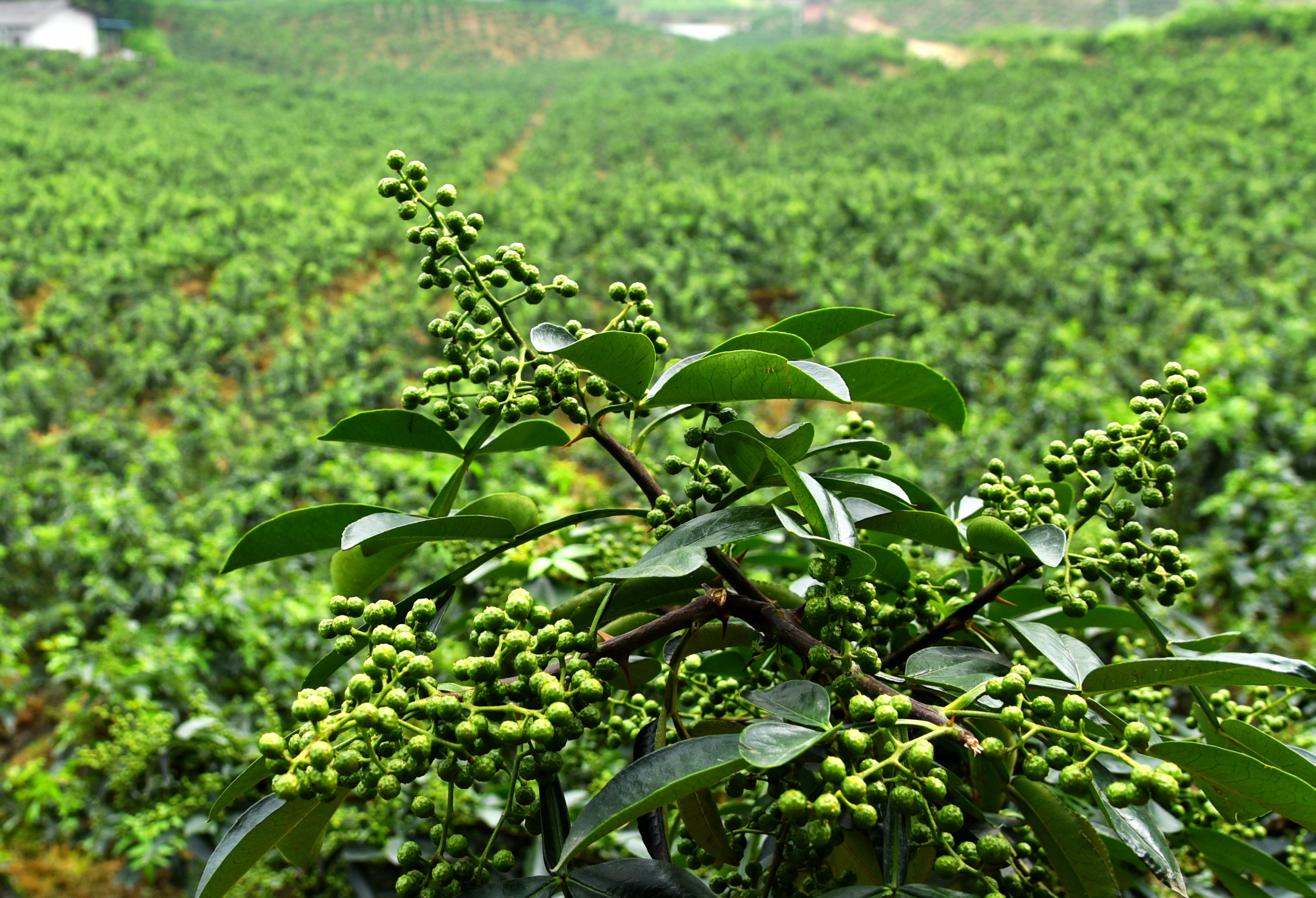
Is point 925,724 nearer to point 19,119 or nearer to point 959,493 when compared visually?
point 959,493

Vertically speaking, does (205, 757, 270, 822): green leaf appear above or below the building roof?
below

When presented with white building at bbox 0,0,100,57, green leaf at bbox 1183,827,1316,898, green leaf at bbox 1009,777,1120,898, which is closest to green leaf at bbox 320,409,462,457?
green leaf at bbox 1009,777,1120,898

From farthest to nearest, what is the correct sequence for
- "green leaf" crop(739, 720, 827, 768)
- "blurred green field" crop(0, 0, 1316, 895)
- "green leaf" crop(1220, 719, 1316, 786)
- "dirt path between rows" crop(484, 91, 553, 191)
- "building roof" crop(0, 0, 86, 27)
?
"building roof" crop(0, 0, 86, 27) → "dirt path between rows" crop(484, 91, 553, 191) → "blurred green field" crop(0, 0, 1316, 895) → "green leaf" crop(1220, 719, 1316, 786) → "green leaf" crop(739, 720, 827, 768)

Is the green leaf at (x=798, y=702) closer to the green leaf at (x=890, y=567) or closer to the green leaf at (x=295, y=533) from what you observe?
the green leaf at (x=890, y=567)

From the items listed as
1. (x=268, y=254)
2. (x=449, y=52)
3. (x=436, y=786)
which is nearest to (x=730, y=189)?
(x=268, y=254)

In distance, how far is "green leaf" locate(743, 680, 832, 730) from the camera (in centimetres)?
49

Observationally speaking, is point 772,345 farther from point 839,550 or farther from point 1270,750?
point 1270,750

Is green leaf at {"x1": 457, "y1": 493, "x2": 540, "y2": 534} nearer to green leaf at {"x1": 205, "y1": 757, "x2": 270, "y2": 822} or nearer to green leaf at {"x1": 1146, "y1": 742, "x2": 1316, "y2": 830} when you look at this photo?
green leaf at {"x1": 205, "y1": 757, "x2": 270, "y2": 822}

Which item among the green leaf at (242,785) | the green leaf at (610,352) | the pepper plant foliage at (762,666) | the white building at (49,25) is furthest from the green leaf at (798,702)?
the white building at (49,25)

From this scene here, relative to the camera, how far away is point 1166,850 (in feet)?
1.72

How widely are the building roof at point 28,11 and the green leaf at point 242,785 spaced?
34.3 metres

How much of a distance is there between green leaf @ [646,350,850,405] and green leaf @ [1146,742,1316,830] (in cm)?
29

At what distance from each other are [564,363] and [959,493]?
325 centimetres

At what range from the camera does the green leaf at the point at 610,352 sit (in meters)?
0.55
